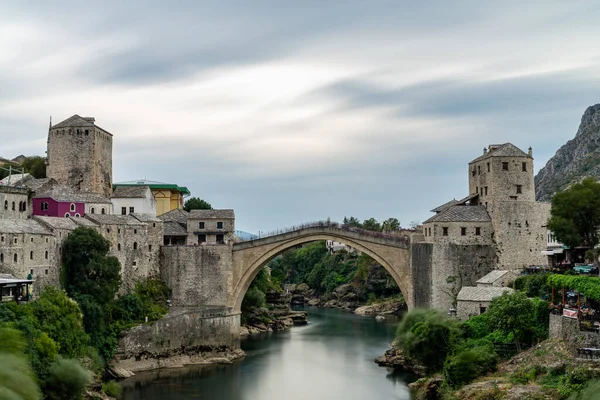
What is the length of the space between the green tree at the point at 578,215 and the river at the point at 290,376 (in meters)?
11.5

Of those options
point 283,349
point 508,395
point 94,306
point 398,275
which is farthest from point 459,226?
point 94,306

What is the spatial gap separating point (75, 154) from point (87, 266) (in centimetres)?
1264

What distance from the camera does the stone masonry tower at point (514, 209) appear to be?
138 feet

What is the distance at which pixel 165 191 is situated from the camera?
185 ft

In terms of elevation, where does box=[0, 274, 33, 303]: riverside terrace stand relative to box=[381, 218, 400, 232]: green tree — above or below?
below

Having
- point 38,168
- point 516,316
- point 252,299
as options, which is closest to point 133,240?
point 252,299

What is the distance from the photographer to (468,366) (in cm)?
2986

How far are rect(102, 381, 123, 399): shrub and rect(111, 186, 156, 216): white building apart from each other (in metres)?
17.0

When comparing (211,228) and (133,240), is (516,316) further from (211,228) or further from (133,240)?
(133,240)

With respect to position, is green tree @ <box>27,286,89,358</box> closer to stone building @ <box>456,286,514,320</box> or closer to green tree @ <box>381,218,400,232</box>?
stone building @ <box>456,286,514,320</box>

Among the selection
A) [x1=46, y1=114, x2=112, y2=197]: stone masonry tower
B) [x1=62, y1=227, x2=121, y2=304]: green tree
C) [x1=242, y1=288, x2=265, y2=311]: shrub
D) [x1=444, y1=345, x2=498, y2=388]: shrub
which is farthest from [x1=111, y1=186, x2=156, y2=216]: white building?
[x1=444, y1=345, x2=498, y2=388]: shrub

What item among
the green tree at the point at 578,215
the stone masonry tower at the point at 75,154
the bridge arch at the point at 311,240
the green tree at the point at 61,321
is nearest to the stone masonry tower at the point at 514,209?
the green tree at the point at 578,215

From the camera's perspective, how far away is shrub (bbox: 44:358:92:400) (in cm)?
2798

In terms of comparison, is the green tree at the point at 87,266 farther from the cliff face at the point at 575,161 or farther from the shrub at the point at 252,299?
the cliff face at the point at 575,161
